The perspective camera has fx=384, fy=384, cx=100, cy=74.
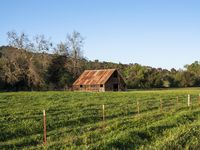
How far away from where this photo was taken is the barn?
255 feet

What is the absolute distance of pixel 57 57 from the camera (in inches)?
→ 3467

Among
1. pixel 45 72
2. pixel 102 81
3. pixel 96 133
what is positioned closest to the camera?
pixel 96 133

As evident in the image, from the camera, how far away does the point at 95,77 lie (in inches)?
3162

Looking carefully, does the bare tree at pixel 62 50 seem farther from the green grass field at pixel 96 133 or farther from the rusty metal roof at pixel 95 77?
the green grass field at pixel 96 133

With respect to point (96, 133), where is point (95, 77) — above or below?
above

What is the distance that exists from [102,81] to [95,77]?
342 centimetres

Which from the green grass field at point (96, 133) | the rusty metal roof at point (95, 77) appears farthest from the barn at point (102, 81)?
the green grass field at point (96, 133)

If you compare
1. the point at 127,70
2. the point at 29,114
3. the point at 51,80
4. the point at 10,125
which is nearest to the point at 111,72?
the point at 51,80

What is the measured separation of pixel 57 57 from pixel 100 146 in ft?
247

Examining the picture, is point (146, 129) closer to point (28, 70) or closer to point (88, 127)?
point (88, 127)

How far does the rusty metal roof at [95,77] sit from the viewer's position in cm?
7804

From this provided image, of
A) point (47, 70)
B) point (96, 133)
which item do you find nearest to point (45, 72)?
point (47, 70)

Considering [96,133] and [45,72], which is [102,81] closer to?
[45,72]

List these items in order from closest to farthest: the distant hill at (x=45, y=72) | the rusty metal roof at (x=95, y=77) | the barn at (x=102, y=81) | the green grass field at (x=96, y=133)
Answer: the green grass field at (x=96, y=133)
the distant hill at (x=45, y=72)
the barn at (x=102, y=81)
the rusty metal roof at (x=95, y=77)
